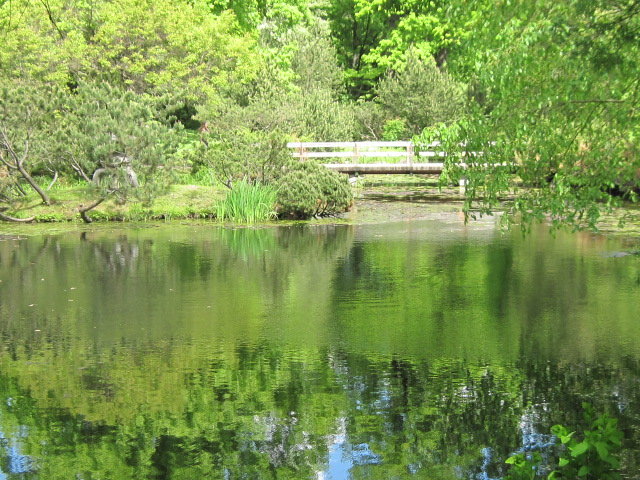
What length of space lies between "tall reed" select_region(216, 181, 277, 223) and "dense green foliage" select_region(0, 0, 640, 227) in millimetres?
1530

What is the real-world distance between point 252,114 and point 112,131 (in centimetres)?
810

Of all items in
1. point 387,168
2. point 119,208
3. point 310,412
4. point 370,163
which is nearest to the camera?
point 310,412

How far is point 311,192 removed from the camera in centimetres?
2444

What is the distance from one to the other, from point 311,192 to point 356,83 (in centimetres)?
3245

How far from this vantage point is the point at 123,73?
117 ft

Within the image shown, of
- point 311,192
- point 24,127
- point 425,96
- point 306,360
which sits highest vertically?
point 425,96

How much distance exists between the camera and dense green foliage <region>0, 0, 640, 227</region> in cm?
926

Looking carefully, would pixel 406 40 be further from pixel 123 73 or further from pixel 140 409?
Answer: pixel 140 409

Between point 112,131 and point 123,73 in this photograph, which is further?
point 123,73

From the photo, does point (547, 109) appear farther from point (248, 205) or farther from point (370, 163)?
point (370, 163)

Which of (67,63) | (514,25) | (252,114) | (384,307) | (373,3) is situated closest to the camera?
(514,25)

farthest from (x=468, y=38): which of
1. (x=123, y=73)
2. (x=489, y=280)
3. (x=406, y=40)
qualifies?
(x=406, y=40)

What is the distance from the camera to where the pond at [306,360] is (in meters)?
7.39

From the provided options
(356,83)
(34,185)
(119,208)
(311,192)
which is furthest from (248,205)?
(356,83)
